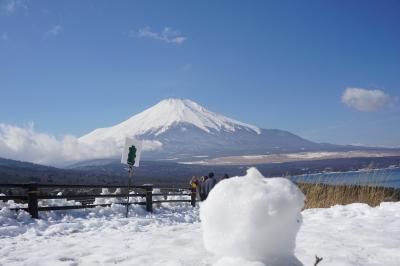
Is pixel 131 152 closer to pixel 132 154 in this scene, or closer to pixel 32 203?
pixel 132 154

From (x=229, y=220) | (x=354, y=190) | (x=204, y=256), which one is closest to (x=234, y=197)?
(x=229, y=220)

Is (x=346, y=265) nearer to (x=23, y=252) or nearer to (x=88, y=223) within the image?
(x=23, y=252)

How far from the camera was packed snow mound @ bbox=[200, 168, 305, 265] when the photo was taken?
8.89ft

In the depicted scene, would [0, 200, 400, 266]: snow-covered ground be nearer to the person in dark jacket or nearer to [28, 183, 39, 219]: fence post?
[28, 183, 39, 219]: fence post

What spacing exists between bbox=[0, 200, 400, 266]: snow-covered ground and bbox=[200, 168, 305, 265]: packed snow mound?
4.03 ft

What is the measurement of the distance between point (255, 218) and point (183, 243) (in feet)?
12.4

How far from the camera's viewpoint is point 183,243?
20.6ft

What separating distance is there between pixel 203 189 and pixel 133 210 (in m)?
5.04

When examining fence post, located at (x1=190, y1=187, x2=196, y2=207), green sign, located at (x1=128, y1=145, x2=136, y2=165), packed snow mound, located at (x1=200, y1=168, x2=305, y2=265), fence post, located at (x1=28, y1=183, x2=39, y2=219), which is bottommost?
fence post, located at (x1=190, y1=187, x2=196, y2=207)

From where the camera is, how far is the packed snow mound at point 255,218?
8.89 ft

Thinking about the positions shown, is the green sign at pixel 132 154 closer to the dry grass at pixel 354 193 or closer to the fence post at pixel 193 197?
the dry grass at pixel 354 193

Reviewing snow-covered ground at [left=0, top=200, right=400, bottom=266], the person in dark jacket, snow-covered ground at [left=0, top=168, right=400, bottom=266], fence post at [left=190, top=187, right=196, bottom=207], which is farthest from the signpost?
fence post at [left=190, top=187, right=196, bottom=207]

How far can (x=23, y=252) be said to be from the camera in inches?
257

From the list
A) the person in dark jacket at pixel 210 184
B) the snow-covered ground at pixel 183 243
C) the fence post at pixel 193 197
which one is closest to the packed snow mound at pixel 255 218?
the snow-covered ground at pixel 183 243
